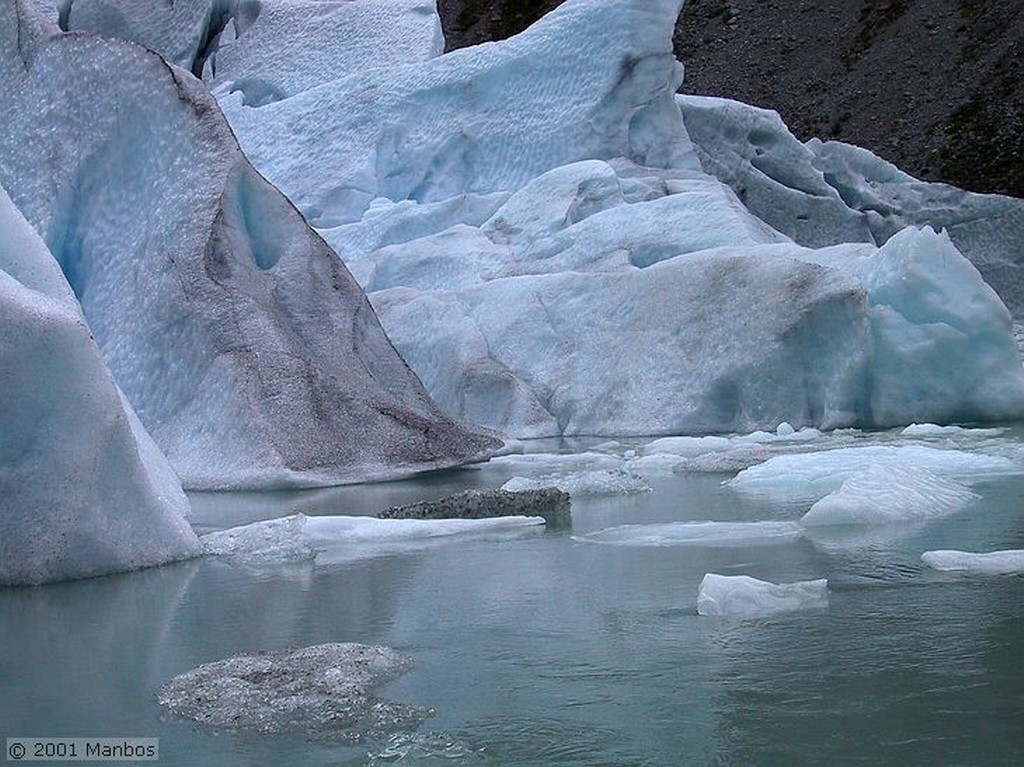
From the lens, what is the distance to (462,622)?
3363 mm

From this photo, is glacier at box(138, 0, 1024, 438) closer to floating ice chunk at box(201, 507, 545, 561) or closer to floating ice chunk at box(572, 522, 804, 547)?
floating ice chunk at box(201, 507, 545, 561)

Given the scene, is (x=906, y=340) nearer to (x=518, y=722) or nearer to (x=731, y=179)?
(x=731, y=179)

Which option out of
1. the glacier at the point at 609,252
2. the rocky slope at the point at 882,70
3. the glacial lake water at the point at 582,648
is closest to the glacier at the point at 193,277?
the glacier at the point at 609,252

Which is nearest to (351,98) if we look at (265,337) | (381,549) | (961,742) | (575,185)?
(575,185)

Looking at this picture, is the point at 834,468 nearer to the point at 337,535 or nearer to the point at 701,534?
the point at 701,534

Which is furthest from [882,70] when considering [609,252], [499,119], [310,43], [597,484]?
[597,484]

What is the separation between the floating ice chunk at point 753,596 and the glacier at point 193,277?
387 centimetres

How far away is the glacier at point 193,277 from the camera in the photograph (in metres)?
7.20

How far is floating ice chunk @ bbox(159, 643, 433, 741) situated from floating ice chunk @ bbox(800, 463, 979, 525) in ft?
7.16

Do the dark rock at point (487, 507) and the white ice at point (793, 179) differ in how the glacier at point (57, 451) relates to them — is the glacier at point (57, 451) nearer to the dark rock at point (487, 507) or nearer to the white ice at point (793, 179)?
the dark rock at point (487, 507)

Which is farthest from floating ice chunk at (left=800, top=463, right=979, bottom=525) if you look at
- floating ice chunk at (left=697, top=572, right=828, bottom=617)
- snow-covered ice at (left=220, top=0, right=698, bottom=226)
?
snow-covered ice at (left=220, top=0, right=698, bottom=226)

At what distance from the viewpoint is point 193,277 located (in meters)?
7.36

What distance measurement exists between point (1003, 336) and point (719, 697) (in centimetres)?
781

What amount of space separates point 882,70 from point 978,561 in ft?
117
